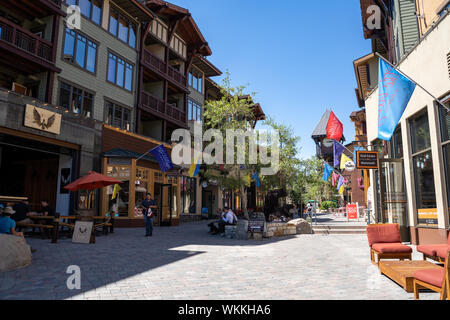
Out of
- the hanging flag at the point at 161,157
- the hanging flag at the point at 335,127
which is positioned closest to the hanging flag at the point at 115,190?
the hanging flag at the point at 161,157

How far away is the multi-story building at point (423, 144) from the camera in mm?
9758

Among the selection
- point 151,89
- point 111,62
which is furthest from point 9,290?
point 151,89

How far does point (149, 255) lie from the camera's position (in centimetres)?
916

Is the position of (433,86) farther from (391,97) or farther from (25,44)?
(25,44)

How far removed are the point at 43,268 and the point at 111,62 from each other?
52.2 feet

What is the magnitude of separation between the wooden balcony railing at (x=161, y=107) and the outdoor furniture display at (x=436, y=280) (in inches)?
788

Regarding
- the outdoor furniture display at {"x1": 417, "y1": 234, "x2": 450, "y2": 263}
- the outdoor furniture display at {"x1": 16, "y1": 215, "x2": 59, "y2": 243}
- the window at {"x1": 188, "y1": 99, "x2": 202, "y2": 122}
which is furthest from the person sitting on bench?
the window at {"x1": 188, "y1": 99, "x2": 202, "y2": 122}

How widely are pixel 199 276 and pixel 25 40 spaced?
14.5m

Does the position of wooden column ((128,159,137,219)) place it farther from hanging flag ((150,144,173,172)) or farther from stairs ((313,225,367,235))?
stairs ((313,225,367,235))

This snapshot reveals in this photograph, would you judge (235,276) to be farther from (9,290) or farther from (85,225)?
(85,225)

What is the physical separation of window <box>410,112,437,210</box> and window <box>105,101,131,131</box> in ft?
52.8

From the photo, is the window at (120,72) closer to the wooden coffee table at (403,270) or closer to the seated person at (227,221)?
the seated person at (227,221)

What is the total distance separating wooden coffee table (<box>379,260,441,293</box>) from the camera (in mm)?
5281

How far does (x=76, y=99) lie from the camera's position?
1756cm
